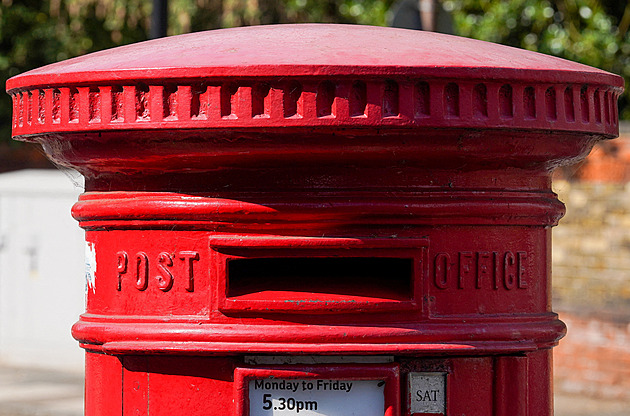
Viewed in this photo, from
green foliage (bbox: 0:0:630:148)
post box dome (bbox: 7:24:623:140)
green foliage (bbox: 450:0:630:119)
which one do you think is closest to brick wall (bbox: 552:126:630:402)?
green foliage (bbox: 450:0:630:119)

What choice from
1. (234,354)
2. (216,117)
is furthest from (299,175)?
(234,354)

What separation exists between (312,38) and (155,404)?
2.28 feet

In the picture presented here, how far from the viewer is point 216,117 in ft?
5.23

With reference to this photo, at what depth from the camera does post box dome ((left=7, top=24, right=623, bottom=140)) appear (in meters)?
1.58

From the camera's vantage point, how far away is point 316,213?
66.2 inches

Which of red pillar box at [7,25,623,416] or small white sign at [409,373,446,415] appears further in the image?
small white sign at [409,373,446,415]

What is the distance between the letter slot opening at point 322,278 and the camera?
67.9 inches

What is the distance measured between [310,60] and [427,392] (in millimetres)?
586

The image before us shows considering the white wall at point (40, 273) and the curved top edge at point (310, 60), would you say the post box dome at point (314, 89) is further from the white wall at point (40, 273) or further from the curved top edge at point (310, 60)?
the white wall at point (40, 273)

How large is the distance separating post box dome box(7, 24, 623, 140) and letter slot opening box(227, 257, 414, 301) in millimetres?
280

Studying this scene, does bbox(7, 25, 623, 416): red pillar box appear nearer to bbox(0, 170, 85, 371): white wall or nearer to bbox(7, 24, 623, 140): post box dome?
bbox(7, 24, 623, 140): post box dome

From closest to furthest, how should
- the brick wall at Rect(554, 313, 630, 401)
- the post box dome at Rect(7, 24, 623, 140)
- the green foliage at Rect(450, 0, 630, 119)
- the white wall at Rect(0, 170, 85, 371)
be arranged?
the post box dome at Rect(7, 24, 623, 140)
the brick wall at Rect(554, 313, 630, 401)
the white wall at Rect(0, 170, 85, 371)
the green foliage at Rect(450, 0, 630, 119)

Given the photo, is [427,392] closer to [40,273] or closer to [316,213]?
[316,213]

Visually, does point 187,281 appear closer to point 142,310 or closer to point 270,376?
point 142,310
